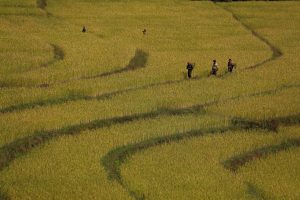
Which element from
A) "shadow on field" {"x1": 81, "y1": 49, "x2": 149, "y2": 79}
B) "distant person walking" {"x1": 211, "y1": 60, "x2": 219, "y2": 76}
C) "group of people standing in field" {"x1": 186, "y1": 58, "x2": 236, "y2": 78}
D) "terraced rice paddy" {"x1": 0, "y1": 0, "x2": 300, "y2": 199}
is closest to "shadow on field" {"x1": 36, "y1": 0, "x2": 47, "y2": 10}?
"terraced rice paddy" {"x1": 0, "y1": 0, "x2": 300, "y2": 199}

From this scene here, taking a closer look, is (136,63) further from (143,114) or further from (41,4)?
(41,4)

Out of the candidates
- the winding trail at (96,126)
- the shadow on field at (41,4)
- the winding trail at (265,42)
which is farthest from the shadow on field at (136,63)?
the shadow on field at (41,4)

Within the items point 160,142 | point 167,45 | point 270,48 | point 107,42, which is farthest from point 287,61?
point 160,142

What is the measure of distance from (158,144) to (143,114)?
117 inches

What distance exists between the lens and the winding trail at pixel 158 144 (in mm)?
13042

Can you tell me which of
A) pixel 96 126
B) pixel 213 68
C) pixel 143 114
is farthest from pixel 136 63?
pixel 96 126

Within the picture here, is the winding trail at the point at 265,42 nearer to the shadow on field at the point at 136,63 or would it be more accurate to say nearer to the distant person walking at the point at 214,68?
the distant person walking at the point at 214,68

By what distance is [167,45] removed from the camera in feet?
111

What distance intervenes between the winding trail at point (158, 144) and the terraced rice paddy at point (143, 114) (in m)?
0.04

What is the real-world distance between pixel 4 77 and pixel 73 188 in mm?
11606

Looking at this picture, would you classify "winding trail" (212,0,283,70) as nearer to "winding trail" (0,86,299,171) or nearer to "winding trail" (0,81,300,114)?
"winding trail" (0,81,300,114)

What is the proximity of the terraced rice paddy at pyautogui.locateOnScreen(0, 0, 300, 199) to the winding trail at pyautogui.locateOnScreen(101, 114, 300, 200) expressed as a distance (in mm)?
38

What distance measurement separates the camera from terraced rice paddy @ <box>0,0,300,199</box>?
12.5 metres

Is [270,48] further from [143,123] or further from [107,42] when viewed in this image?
[143,123]
